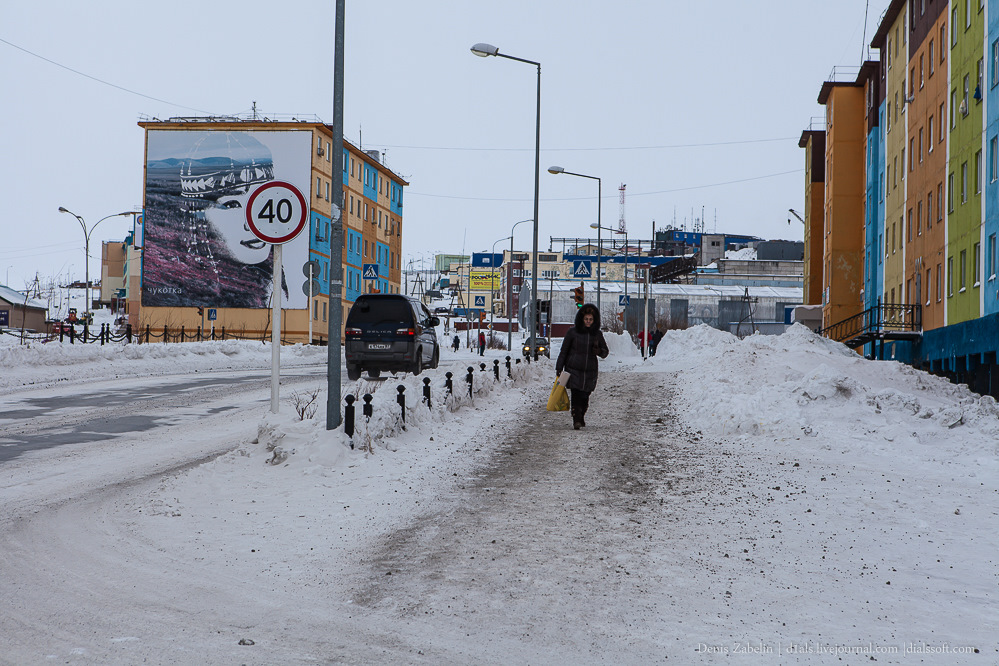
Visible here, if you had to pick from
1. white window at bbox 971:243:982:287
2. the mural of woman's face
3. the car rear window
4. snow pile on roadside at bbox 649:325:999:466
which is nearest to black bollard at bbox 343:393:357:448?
snow pile on roadside at bbox 649:325:999:466

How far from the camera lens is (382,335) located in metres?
22.9

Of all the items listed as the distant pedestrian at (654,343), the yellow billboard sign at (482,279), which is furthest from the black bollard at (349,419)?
the yellow billboard sign at (482,279)

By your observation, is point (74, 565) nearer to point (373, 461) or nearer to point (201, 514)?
point (201, 514)

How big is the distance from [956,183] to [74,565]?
1304 inches

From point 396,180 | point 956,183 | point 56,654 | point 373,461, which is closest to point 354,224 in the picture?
point 396,180

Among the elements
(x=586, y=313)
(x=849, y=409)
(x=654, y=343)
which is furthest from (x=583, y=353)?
(x=654, y=343)

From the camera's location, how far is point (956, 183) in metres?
32.8

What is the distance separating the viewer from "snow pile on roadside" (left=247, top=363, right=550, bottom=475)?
391 inches

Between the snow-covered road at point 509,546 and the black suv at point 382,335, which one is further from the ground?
the black suv at point 382,335

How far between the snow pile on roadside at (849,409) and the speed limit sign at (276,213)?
21.8 feet

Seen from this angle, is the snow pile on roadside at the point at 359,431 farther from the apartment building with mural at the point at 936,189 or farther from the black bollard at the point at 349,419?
the apartment building with mural at the point at 936,189

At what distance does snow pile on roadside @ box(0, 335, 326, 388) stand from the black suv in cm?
731

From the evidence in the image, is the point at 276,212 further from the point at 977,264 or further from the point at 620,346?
the point at 620,346

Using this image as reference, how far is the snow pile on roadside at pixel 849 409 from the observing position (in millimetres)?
12102
